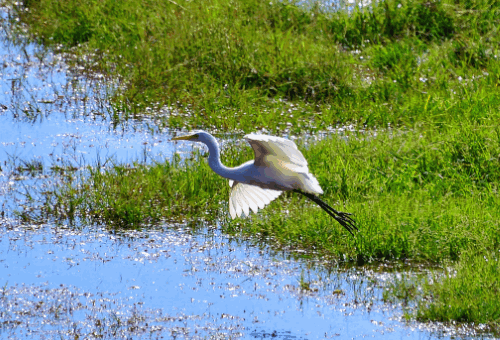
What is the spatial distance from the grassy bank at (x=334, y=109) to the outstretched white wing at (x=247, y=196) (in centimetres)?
31

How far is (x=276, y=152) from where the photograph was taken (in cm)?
556

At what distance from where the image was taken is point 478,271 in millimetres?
5418

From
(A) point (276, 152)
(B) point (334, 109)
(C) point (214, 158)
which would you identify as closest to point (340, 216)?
(A) point (276, 152)

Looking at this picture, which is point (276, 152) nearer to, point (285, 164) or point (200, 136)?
point (285, 164)

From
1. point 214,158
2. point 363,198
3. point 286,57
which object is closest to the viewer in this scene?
point 214,158

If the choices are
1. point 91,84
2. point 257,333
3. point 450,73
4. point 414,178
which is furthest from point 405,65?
point 257,333

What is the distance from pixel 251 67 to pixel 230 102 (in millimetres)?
569

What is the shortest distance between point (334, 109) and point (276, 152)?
348 centimetres

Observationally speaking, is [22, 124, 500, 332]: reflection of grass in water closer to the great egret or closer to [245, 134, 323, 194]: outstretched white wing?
the great egret

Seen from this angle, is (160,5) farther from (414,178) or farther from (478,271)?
(478,271)

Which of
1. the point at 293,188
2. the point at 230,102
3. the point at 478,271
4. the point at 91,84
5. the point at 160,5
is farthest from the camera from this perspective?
the point at 160,5

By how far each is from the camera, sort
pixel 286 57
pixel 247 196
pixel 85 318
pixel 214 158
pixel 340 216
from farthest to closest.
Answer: pixel 286 57 < pixel 247 196 < pixel 340 216 < pixel 214 158 < pixel 85 318

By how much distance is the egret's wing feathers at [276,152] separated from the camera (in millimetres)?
5238

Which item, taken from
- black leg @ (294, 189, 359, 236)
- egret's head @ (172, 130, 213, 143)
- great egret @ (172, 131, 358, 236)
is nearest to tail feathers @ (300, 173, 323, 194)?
great egret @ (172, 131, 358, 236)
